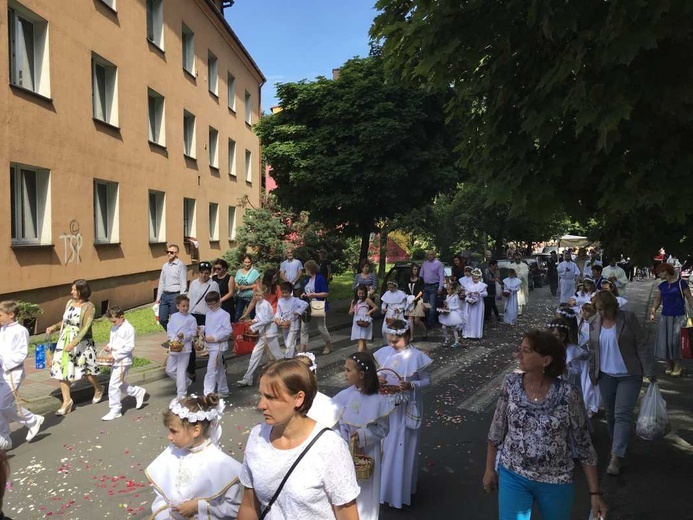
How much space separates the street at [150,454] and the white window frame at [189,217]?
13.3 metres

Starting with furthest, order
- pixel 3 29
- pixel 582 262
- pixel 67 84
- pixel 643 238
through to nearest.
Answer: pixel 582 262 → pixel 67 84 → pixel 3 29 → pixel 643 238

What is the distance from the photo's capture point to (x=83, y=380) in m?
8.16

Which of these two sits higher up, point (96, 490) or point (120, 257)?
point (120, 257)

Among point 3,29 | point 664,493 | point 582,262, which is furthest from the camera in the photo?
point 582,262

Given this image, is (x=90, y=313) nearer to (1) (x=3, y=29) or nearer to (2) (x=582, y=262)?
(1) (x=3, y=29)

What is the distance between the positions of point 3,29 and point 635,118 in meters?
12.4

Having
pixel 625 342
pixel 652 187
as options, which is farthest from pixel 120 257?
pixel 652 187

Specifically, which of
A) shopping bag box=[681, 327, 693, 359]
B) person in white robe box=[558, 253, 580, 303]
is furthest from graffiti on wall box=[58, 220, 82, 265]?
person in white robe box=[558, 253, 580, 303]

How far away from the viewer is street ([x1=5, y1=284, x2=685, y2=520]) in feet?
14.6

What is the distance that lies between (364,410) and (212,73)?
76.3 ft

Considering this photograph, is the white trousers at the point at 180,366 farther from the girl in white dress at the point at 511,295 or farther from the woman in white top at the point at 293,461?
the girl in white dress at the point at 511,295

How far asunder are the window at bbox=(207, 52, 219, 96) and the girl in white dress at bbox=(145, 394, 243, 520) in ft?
74.5

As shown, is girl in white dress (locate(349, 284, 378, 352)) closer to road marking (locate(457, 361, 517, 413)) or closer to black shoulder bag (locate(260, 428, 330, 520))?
road marking (locate(457, 361, 517, 413))

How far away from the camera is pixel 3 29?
35.7 feet
